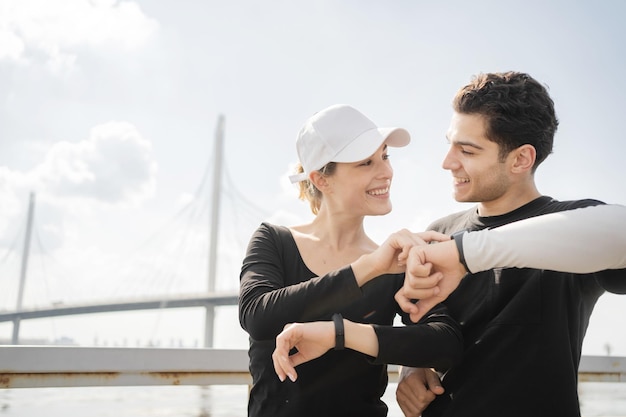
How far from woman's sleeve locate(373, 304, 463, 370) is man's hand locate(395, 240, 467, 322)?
5 centimetres

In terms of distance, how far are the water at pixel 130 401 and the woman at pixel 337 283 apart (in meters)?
0.14

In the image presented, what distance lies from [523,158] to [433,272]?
1.09ft

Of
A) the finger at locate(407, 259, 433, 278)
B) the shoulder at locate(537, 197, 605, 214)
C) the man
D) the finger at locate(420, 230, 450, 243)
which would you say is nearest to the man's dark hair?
the man

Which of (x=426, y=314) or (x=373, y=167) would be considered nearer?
(x=426, y=314)

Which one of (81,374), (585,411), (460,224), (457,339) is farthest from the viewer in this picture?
(585,411)

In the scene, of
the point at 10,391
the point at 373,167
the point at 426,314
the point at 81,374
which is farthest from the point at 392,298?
the point at 10,391

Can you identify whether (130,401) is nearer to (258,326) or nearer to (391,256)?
(258,326)

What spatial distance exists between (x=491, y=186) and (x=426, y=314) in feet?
0.92

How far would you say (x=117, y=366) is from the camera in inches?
45.9

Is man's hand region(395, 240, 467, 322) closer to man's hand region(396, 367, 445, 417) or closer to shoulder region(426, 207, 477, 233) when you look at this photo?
man's hand region(396, 367, 445, 417)

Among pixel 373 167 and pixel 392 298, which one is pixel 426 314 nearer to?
pixel 392 298

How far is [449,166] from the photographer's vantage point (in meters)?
1.20

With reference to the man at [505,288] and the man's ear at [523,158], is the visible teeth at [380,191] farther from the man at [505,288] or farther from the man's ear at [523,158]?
the man's ear at [523,158]

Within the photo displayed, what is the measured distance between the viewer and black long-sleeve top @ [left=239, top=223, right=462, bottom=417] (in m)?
0.98
